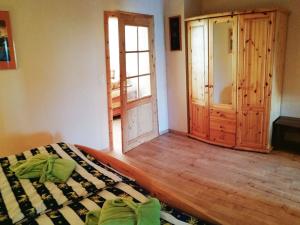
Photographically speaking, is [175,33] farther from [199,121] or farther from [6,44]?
[6,44]

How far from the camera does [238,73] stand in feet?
12.3

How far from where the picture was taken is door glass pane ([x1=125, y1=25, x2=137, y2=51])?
381 centimetres

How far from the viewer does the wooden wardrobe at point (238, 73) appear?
3514 mm

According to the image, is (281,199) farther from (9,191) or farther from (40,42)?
(40,42)

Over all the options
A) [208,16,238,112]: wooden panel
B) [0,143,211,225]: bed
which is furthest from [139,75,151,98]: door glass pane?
[0,143,211,225]: bed

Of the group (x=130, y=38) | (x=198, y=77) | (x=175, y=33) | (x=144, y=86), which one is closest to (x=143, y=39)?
(x=130, y=38)

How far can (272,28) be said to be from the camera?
3.39 meters

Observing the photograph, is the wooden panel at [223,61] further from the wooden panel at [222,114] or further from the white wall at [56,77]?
the white wall at [56,77]

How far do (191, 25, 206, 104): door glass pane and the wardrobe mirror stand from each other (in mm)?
193

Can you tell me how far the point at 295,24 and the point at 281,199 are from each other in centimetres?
249

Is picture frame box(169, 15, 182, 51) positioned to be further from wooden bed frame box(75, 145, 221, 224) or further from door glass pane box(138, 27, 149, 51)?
wooden bed frame box(75, 145, 221, 224)

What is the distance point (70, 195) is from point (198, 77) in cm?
303

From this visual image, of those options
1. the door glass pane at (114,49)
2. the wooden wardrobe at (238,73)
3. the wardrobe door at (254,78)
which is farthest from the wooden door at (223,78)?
the door glass pane at (114,49)

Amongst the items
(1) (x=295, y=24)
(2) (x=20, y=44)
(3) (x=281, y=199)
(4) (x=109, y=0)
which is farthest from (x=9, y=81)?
(1) (x=295, y=24)
